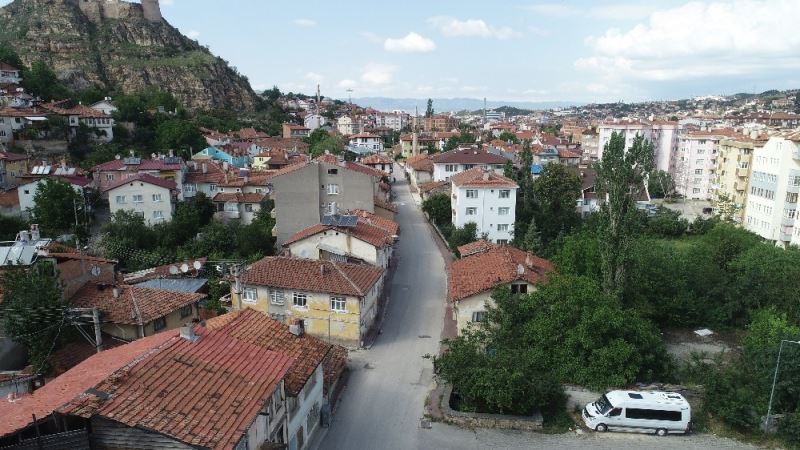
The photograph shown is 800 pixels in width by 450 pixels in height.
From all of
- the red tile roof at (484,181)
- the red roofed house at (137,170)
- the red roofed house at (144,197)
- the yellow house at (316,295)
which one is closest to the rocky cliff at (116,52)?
the red roofed house at (137,170)

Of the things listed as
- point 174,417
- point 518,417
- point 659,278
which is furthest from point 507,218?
point 174,417

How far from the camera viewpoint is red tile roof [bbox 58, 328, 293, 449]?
32.7ft

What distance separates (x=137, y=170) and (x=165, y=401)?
131 feet

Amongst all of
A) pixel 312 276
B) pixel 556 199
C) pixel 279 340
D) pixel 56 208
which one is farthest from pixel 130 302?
pixel 556 199

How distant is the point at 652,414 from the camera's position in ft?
57.2

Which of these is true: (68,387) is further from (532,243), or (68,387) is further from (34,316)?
(532,243)

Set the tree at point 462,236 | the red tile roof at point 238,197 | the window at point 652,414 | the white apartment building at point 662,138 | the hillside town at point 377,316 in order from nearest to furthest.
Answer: the hillside town at point 377,316 → the window at point 652,414 → the tree at point 462,236 → the red tile roof at point 238,197 → the white apartment building at point 662,138

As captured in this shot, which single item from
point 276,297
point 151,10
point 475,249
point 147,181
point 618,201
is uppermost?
point 151,10

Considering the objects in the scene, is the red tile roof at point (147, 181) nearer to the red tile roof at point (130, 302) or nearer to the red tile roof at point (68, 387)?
the red tile roof at point (130, 302)

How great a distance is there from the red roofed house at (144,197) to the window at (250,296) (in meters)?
19.0

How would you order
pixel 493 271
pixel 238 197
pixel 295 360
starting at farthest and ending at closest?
pixel 238 197, pixel 493 271, pixel 295 360

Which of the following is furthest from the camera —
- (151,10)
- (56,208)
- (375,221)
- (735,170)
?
(151,10)

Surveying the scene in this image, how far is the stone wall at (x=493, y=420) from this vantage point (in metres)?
17.7

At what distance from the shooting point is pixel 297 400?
1522cm
